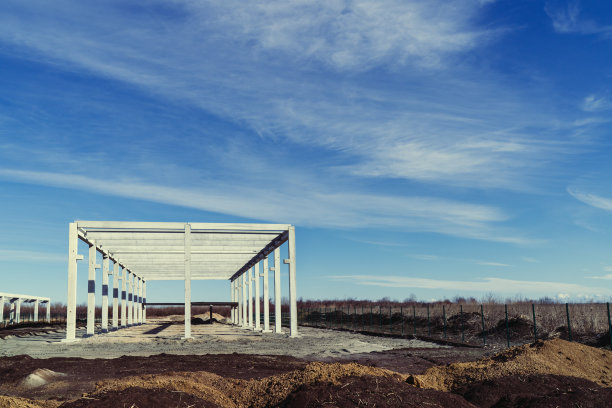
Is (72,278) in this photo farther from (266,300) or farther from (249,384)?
(249,384)

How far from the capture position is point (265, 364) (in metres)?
14.0

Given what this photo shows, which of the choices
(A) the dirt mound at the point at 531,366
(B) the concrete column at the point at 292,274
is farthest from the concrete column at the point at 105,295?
(A) the dirt mound at the point at 531,366

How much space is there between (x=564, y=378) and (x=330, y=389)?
4.92 metres

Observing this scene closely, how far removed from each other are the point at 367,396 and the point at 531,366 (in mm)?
6112

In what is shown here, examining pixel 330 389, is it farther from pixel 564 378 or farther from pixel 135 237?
pixel 135 237

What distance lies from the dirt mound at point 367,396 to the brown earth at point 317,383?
1cm

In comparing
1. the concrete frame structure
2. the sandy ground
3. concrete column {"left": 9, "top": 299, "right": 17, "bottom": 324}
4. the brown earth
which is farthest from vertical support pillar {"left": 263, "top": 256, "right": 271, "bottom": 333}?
concrete column {"left": 9, "top": 299, "right": 17, "bottom": 324}

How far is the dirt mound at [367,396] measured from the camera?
6859 mm

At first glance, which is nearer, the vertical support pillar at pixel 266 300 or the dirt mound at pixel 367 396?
the dirt mound at pixel 367 396

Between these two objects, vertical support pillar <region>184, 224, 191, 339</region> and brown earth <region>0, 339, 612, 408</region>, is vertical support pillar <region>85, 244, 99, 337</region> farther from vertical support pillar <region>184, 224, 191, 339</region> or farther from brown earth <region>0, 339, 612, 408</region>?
brown earth <region>0, 339, 612, 408</region>

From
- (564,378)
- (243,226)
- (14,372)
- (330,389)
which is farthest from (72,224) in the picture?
(564,378)

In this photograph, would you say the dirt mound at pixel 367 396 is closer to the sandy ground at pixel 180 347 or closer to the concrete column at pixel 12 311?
the sandy ground at pixel 180 347

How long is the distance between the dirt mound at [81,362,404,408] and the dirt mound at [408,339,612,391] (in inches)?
66.6

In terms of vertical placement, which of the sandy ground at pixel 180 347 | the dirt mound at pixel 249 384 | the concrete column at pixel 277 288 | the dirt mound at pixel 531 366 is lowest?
the sandy ground at pixel 180 347
